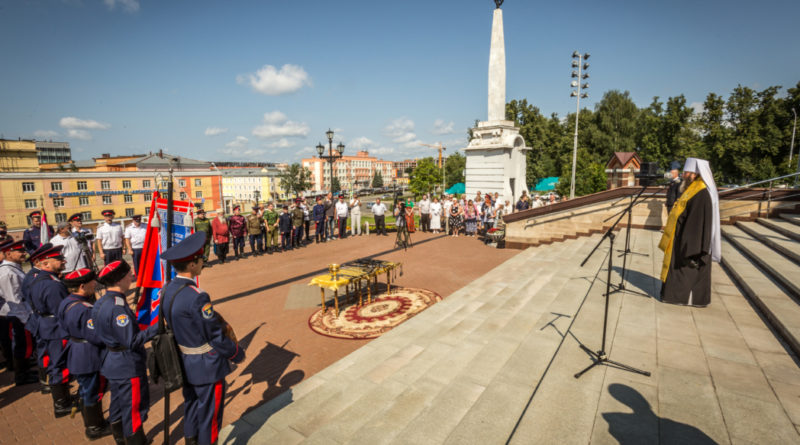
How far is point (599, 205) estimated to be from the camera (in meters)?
11.9

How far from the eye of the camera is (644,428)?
2.94 metres

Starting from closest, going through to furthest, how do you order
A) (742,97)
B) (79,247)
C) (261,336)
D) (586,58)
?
(261,336) < (79,247) < (586,58) < (742,97)

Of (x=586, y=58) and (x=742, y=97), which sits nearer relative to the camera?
(x=586, y=58)

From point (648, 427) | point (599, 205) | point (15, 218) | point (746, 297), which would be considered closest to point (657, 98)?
point (599, 205)

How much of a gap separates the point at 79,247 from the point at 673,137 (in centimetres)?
4839

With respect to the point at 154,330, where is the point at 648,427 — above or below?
below

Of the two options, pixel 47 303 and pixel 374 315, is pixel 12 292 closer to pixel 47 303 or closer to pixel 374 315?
pixel 47 303

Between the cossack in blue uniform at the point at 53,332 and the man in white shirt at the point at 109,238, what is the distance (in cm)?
548

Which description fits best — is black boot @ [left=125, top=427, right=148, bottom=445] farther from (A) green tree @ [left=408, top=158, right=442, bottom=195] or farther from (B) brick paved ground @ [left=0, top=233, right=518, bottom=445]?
(A) green tree @ [left=408, top=158, right=442, bottom=195]

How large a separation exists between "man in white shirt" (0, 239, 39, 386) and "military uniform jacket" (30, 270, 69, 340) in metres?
1.04

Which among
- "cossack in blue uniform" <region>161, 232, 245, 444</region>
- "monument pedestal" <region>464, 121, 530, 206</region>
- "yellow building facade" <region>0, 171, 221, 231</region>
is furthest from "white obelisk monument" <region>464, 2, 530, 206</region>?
"yellow building facade" <region>0, 171, 221, 231</region>

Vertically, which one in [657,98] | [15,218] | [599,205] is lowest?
[15,218]

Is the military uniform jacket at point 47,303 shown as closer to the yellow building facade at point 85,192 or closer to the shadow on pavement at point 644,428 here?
the shadow on pavement at point 644,428

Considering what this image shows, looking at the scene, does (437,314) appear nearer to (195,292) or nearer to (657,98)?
(195,292)
